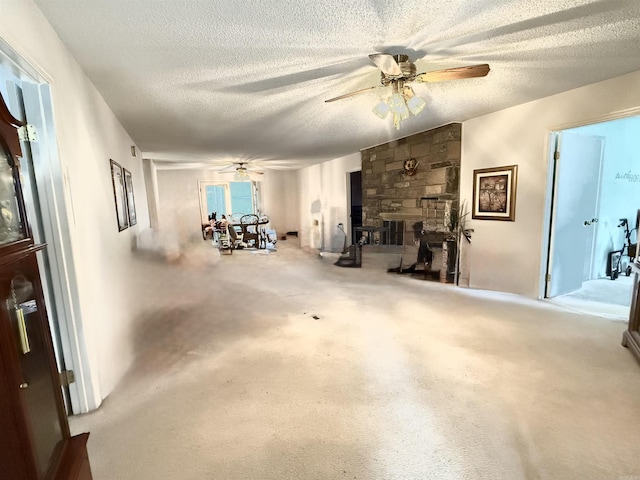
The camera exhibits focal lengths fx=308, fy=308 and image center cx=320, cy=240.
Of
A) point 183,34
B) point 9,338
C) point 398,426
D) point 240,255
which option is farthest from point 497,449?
point 240,255

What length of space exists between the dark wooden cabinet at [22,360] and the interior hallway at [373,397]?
0.54 m

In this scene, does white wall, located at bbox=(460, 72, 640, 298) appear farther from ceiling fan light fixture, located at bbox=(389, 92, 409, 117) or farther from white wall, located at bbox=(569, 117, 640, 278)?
ceiling fan light fixture, located at bbox=(389, 92, 409, 117)

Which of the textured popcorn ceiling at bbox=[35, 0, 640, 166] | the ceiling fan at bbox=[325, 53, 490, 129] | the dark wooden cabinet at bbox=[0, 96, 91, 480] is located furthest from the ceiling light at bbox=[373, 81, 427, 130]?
the dark wooden cabinet at bbox=[0, 96, 91, 480]

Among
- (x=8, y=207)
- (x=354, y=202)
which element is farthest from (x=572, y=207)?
(x=8, y=207)

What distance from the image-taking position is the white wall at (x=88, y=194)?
1300 mm

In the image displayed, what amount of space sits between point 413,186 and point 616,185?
2512 millimetres

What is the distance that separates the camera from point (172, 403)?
1.75 metres

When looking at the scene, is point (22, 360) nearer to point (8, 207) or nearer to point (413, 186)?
point (8, 207)

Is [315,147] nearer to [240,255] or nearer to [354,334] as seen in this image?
[240,255]

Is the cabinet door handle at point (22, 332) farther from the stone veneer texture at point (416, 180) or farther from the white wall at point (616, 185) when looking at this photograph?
the white wall at point (616, 185)

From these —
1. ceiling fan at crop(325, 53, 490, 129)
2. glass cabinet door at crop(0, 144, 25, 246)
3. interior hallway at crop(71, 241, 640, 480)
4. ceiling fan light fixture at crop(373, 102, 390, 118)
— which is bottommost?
interior hallway at crop(71, 241, 640, 480)

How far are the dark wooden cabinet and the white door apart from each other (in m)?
4.00

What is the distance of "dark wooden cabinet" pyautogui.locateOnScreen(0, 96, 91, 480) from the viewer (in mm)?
752

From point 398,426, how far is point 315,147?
442 cm
